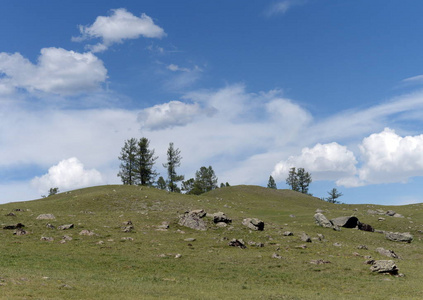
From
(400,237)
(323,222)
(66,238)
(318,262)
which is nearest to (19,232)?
(66,238)

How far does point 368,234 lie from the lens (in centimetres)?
5597

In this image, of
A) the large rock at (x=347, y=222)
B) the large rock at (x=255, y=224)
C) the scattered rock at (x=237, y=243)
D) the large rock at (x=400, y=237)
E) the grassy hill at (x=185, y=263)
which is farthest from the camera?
the large rock at (x=347, y=222)

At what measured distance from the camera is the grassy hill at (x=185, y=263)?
24031mm

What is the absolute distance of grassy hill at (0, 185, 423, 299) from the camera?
78.8 feet

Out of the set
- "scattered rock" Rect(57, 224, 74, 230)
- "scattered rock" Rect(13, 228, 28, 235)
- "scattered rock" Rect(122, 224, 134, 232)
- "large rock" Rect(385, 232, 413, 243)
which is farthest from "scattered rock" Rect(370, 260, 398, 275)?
"scattered rock" Rect(13, 228, 28, 235)

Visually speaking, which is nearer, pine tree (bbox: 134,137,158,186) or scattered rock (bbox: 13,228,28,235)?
scattered rock (bbox: 13,228,28,235)

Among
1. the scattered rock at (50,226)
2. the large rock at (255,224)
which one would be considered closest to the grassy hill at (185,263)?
the scattered rock at (50,226)

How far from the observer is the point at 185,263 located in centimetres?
3400

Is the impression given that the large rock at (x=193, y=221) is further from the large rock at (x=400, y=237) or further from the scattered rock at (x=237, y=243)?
the large rock at (x=400, y=237)

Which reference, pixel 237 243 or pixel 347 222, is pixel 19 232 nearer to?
pixel 237 243

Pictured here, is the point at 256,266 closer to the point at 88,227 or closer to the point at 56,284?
the point at 56,284

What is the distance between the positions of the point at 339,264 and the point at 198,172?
132 metres

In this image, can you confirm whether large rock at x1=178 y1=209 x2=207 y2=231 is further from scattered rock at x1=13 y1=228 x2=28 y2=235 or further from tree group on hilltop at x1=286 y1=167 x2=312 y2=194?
tree group on hilltop at x1=286 y1=167 x2=312 y2=194

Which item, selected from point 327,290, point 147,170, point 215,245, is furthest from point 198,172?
point 327,290
